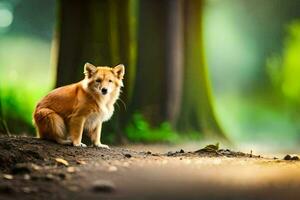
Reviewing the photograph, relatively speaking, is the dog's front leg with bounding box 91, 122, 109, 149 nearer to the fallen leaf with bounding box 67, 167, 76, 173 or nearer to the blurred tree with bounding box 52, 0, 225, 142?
the blurred tree with bounding box 52, 0, 225, 142

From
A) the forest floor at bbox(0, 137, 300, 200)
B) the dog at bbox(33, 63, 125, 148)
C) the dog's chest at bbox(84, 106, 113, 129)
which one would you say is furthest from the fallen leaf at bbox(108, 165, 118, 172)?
the dog's chest at bbox(84, 106, 113, 129)

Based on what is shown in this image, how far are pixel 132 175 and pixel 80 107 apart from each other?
201cm

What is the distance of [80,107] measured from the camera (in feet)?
21.7

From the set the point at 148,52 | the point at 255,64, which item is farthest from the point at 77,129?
the point at 255,64

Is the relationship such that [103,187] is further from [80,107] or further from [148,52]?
[148,52]

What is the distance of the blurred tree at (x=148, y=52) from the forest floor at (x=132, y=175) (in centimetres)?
282

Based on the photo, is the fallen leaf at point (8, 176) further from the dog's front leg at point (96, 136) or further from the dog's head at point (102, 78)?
the dog's front leg at point (96, 136)

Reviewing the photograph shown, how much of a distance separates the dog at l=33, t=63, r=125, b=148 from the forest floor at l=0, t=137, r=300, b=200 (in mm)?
536

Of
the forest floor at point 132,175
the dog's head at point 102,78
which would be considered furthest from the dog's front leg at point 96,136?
the forest floor at point 132,175

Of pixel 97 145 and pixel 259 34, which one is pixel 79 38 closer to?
pixel 97 145

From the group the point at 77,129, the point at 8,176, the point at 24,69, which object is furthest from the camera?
the point at 24,69

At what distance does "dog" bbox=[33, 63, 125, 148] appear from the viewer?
649 centimetres

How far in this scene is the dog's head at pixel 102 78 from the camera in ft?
21.2

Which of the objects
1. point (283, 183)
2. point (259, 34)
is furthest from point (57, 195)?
point (259, 34)
